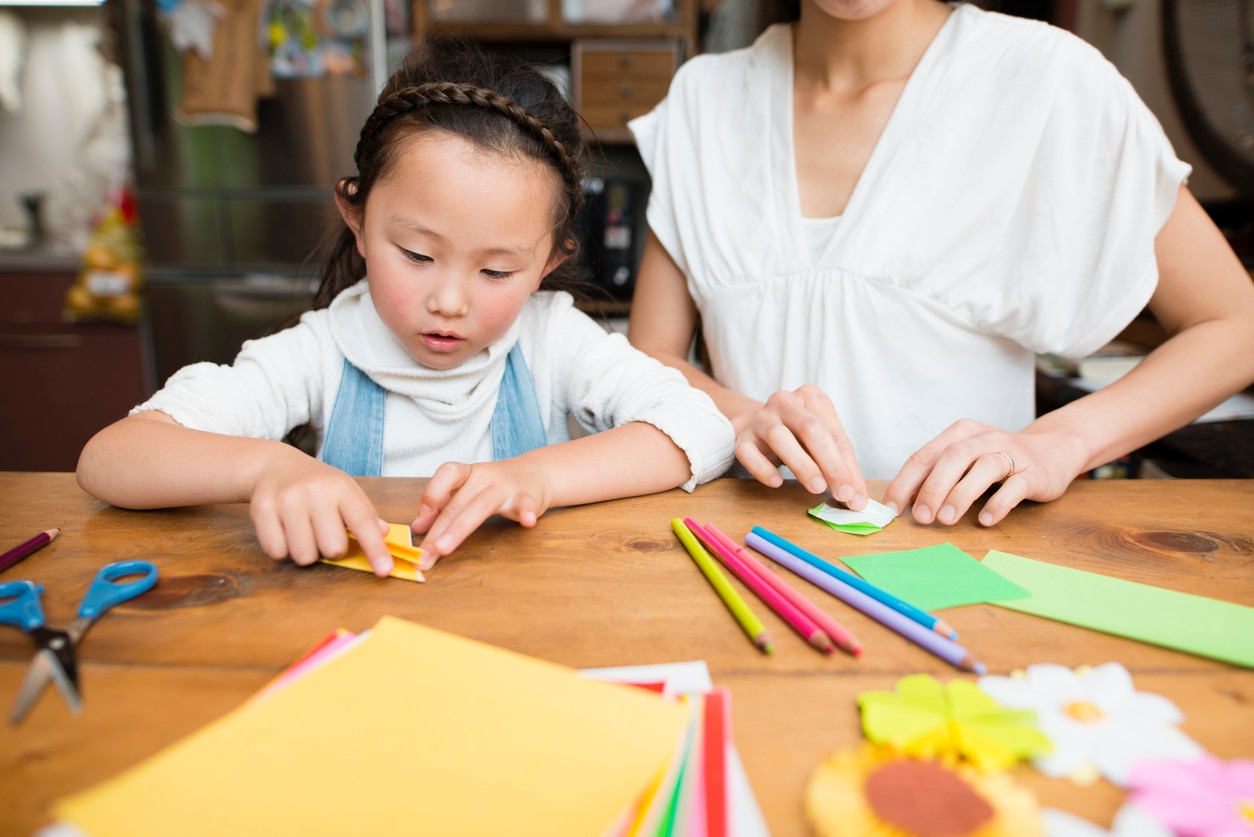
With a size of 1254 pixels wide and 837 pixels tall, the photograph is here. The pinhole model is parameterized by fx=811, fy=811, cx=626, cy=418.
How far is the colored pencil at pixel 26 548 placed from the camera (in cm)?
57

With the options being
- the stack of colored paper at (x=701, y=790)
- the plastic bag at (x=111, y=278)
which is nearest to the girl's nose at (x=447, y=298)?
the stack of colored paper at (x=701, y=790)

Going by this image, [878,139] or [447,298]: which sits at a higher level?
[878,139]

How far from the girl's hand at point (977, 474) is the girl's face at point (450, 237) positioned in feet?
1.38

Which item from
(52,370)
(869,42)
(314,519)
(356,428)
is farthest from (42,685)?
(52,370)

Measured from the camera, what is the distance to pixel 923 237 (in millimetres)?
1020

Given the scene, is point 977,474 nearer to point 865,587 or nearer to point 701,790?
point 865,587

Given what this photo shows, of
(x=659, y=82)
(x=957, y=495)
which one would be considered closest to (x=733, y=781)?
(x=957, y=495)

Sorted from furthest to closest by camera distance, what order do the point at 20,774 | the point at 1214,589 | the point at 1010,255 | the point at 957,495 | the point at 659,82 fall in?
1. the point at 659,82
2. the point at 1010,255
3. the point at 957,495
4. the point at 1214,589
5. the point at 20,774

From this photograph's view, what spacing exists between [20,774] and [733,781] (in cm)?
32

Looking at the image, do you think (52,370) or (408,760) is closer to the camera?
(408,760)

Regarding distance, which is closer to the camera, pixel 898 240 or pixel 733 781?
pixel 733 781

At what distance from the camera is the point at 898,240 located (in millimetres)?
1017

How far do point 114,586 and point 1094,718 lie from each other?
578mm

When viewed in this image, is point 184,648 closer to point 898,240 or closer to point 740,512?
point 740,512
